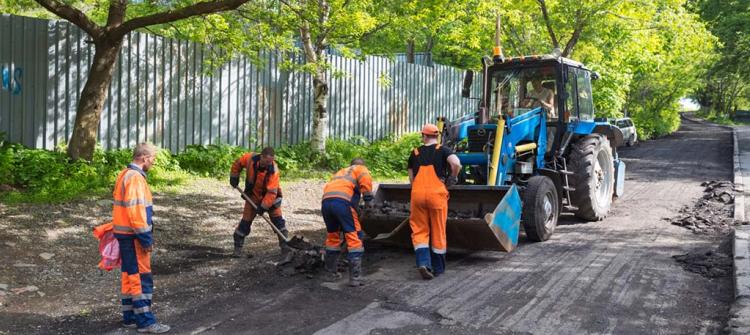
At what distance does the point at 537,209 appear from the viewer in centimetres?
899

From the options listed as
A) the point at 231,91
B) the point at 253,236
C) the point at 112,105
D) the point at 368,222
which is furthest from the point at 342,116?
the point at 368,222

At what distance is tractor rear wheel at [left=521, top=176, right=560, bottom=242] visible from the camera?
29.5 ft

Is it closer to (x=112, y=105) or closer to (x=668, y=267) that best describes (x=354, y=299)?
(x=668, y=267)

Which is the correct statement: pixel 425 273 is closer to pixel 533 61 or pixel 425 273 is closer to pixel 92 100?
pixel 533 61

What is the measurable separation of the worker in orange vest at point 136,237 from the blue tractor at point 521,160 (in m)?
3.37

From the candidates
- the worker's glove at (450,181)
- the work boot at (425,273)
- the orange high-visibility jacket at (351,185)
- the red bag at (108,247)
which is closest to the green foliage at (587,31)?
the worker's glove at (450,181)

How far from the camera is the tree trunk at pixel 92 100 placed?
35.6ft

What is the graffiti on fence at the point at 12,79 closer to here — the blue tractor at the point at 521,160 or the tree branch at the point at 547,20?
the blue tractor at the point at 521,160

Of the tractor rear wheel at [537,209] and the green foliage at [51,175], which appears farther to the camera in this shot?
the green foliage at [51,175]

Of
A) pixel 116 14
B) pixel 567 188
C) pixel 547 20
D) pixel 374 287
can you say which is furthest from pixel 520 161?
pixel 547 20

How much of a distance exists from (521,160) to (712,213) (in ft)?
13.5

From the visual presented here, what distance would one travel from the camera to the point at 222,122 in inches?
568

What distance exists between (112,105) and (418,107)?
36.5 ft

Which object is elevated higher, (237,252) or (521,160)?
(521,160)
